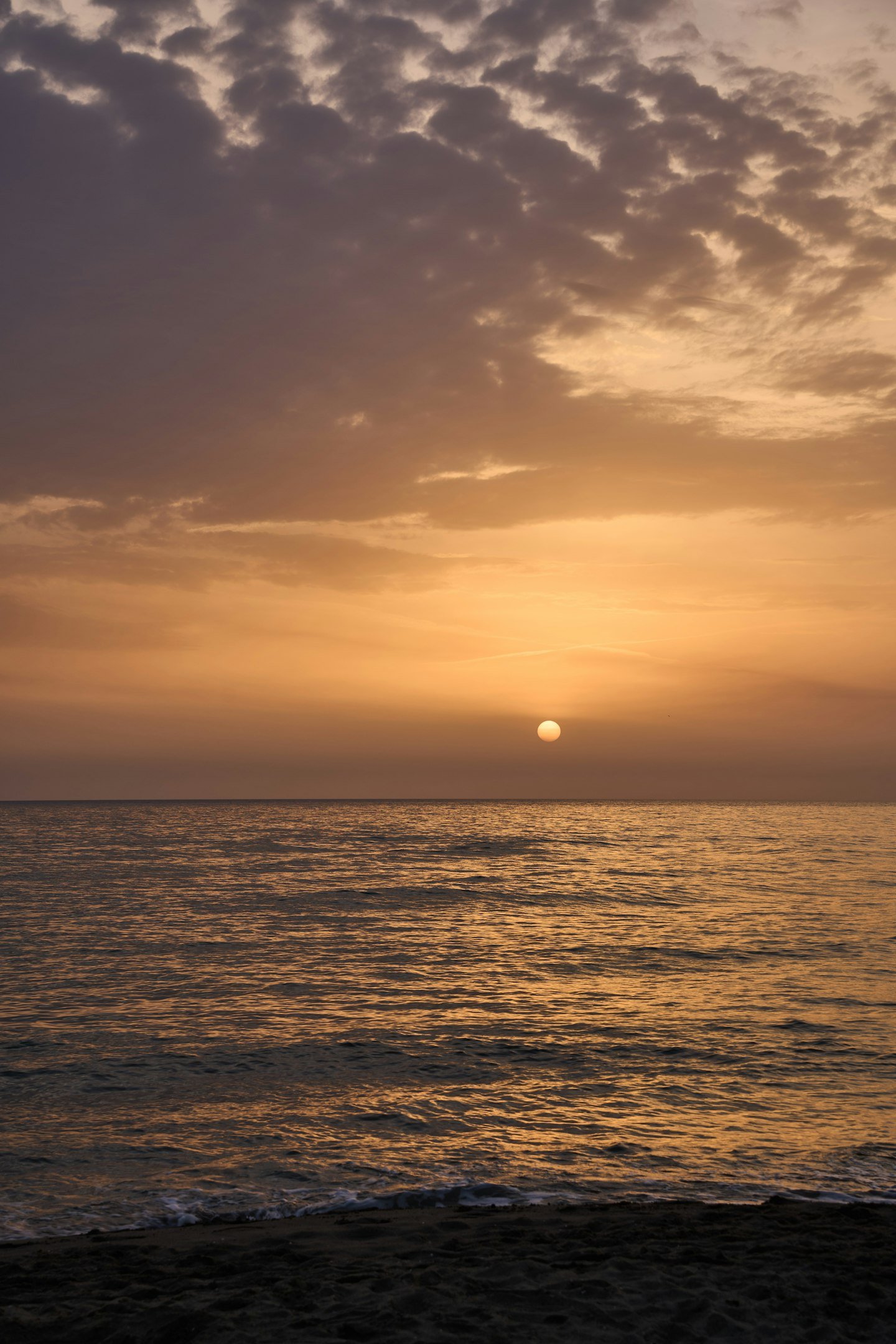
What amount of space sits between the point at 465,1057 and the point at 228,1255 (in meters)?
8.63

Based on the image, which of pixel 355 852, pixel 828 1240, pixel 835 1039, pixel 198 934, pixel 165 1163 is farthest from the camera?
pixel 355 852

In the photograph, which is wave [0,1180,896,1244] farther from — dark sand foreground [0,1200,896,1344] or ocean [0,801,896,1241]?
dark sand foreground [0,1200,896,1344]

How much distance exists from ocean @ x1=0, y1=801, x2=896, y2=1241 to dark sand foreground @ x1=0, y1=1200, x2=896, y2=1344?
1.05m

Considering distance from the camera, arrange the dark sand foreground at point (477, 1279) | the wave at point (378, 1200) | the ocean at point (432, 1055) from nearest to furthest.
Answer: the dark sand foreground at point (477, 1279) → the wave at point (378, 1200) → the ocean at point (432, 1055)

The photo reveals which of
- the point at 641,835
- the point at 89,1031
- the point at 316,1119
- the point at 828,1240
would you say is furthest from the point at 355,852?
the point at 828,1240

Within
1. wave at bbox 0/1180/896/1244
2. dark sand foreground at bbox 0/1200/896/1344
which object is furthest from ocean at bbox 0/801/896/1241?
dark sand foreground at bbox 0/1200/896/1344

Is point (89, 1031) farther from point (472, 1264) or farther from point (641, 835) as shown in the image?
point (641, 835)

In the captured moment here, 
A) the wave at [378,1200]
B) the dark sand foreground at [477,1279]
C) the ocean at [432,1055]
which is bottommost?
the ocean at [432,1055]

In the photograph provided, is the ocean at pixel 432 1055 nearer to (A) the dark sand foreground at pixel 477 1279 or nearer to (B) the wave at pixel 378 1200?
(B) the wave at pixel 378 1200

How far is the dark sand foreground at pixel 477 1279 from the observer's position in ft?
23.1

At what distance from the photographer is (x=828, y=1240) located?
894cm

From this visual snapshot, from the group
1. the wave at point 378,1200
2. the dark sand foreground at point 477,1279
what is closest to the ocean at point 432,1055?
the wave at point 378,1200

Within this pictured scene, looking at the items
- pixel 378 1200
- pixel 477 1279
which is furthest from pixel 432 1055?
pixel 477 1279

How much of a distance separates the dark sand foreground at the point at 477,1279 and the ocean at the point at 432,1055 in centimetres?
105
